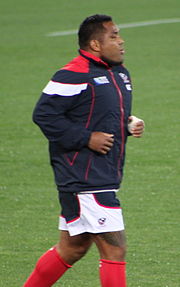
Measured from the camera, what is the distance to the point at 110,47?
6.35 metres

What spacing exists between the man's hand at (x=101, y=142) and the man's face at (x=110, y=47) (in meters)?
0.52

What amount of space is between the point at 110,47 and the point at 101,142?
674 mm

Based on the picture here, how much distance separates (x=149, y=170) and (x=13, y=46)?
1250 cm

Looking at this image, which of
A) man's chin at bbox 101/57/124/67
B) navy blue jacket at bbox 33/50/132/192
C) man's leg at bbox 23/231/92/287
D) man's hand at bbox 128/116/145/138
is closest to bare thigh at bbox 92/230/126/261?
man's leg at bbox 23/231/92/287

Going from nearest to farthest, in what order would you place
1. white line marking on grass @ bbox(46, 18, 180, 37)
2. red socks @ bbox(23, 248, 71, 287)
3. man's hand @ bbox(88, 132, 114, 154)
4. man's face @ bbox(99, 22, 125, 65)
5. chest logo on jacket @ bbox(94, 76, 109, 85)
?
1. man's hand @ bbox(88, 132, 114, 154)
2. chest logo on jacket @ bbox(94, 76, 109, 85)
3. man's face @ bbox(99, 22, 125, 65)
4. red socks @ bbox(23, 248, 71, 287)
5. white line marking on grass @ bbox(46, 18, 180, 37)

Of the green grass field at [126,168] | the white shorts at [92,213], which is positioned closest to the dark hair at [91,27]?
the white shorts at [92,213]

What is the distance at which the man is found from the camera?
6.18m

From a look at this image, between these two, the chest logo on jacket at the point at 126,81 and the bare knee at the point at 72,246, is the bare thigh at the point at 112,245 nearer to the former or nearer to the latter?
Answer: the bare knee at the point at 72,246

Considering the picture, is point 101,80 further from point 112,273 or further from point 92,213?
point 112,273

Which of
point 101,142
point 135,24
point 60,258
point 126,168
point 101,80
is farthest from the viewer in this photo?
point 135,24

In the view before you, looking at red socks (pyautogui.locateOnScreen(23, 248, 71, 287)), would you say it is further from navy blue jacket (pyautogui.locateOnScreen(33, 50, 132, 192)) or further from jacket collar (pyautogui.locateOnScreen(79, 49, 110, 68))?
jacket collar (pyautogui.locateOnScreen(79, 49, 110, 68))

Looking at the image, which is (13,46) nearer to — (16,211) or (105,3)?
(105,3)

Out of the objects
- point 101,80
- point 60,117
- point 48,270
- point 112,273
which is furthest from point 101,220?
point 101,80

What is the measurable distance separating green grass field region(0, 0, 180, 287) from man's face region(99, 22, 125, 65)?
202 centimetres
